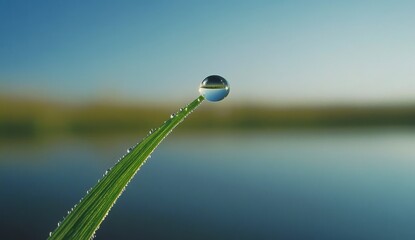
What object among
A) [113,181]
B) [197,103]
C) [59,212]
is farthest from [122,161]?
[59,212]

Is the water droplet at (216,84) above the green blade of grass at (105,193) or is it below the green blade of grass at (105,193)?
above

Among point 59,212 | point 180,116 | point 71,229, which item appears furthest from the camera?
point 59,212

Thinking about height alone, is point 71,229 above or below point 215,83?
below

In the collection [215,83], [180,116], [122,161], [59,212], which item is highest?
[59,212]

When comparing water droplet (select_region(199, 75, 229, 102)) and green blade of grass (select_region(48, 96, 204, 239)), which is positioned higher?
water droplet (select_region(199, 75, 229, 102))

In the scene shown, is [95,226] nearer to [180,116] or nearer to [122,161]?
[122,161]

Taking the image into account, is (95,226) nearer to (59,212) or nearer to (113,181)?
(113,181)

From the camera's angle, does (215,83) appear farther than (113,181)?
Yes

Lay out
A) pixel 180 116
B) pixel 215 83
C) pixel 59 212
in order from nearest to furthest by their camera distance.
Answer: pixel 180 116, pixel 215 83, pixel 59 212
